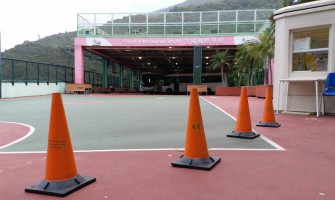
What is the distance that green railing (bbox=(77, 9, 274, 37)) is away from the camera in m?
30.4

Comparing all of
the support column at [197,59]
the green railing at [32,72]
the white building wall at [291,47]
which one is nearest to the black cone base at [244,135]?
the white building wall at [291,47]

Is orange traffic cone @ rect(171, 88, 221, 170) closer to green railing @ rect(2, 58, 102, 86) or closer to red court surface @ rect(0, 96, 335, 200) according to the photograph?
red court surface @ rect(0, 96, 335, 200)

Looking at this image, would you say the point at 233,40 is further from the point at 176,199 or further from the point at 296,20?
the point at 176,199

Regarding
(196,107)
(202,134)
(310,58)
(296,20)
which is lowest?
(202,134)

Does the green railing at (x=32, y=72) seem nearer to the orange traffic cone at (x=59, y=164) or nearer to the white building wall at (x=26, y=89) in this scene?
the white building wall at (x=26, y=89)

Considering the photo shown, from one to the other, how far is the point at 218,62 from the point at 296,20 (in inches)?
975

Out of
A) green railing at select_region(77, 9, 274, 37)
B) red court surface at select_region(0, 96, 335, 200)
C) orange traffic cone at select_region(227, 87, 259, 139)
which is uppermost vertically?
green railing at select_region(77, 9, 274, 37)

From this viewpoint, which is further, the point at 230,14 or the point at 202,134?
the point at 230,14

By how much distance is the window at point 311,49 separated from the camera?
361 inches

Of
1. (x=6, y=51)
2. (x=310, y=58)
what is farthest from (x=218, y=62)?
(x=6, y=51)

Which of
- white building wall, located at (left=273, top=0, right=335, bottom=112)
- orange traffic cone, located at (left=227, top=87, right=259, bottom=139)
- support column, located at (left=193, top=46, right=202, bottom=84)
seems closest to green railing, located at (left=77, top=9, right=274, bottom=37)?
support column, located at (left=193, top=46, right=202, bottom=84)

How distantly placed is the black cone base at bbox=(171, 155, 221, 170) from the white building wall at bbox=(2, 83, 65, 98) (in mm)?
20596

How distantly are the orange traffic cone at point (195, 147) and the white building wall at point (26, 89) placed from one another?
20.6m

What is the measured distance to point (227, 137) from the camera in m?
5.79
